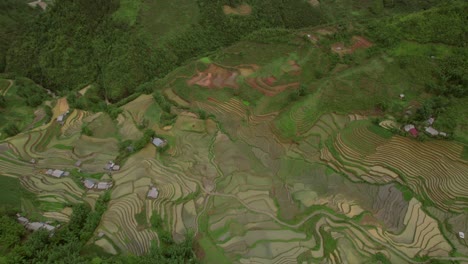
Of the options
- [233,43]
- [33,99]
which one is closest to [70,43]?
[33,99]

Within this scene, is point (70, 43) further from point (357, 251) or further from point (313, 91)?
point (357, 251)

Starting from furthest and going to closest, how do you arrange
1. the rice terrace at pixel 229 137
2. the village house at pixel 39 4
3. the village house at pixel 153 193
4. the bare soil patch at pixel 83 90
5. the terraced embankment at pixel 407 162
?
the village house at pixel 39 4 < the bare soil patch at pixel 83 90 < the village house at pixel 153 193 < the terraced embankment at pixel 407 162 < the rice terrace at pixel 229 137

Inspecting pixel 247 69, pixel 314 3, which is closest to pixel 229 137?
pixel 247 69

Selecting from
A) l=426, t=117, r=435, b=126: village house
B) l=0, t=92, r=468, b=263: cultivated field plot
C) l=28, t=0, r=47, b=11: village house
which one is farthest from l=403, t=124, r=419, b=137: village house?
l=28, t=0, r=47, b=11: village house

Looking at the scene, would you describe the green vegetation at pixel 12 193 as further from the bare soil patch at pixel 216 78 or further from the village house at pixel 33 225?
the bare soil patch at pixel 216 78

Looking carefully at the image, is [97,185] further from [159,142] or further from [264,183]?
[264,183]

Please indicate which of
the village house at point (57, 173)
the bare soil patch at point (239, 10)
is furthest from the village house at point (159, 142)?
the bare soil patch at point (239, 10)

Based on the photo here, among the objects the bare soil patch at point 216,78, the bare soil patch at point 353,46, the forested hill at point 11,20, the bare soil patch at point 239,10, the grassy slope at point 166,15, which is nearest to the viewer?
the bare soil patch at point 216,78
